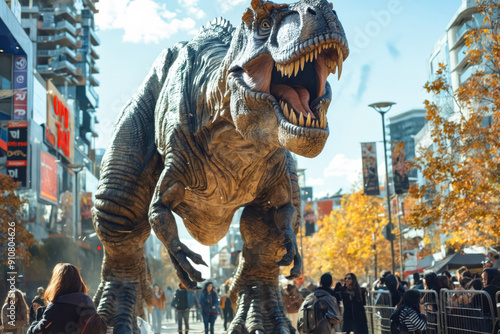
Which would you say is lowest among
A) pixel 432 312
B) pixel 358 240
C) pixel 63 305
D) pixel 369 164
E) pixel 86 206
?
pixel 432 312

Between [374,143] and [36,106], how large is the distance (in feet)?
88.5

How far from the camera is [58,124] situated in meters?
53.4

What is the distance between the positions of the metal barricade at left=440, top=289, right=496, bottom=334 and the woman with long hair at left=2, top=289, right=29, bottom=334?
740cm

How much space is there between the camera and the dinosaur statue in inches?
183

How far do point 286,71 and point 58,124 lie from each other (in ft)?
168

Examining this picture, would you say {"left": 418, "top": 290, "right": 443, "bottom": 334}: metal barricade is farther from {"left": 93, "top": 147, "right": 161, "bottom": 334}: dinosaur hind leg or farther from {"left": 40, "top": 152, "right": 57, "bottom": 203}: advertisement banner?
{"left": 40, "top": 152, "right": 57, "bottom": 203}: advertisement banner

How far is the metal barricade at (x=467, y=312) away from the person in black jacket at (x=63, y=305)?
511 centimetres

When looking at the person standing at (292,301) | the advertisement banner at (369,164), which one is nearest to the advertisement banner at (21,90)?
the advertisement banner at (369,164)

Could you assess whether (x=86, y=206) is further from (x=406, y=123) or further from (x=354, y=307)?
(x=406, y=123)

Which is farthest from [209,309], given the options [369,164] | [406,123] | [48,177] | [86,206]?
[406,123]

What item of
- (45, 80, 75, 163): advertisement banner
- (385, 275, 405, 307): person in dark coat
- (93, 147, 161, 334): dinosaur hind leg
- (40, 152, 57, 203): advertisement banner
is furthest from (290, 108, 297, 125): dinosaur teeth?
(45, 80, 75, 163): advertisement banner

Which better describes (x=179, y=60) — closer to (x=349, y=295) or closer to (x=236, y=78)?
(x=236, y=78)

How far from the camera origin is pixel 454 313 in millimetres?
9312

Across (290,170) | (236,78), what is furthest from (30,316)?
(236,78)
